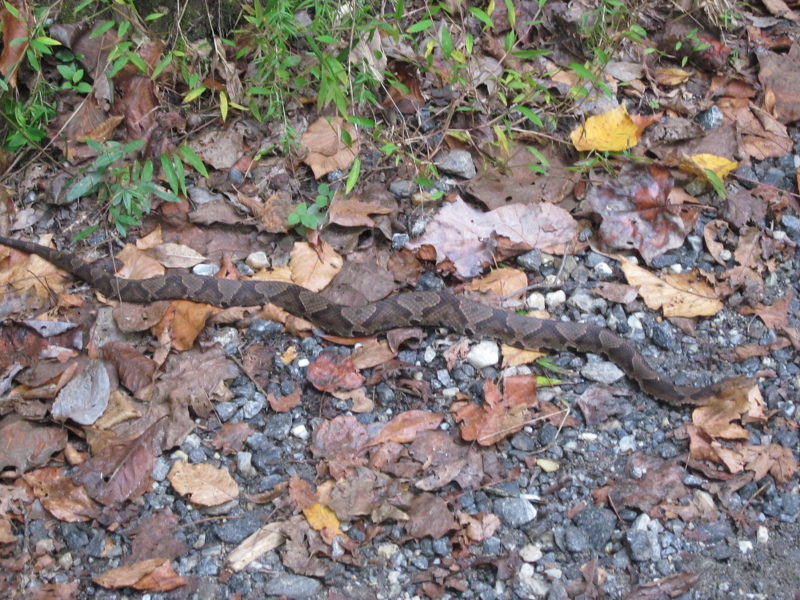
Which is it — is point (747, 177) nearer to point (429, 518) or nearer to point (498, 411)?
point (498, 411)

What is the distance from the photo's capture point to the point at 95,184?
183 inches

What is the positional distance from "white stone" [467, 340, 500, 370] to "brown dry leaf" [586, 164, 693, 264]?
3.67 feet

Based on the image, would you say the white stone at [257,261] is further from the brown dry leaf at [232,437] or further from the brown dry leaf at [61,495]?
the brown dry leaf at [61,495]

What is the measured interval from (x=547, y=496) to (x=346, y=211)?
2187 mm

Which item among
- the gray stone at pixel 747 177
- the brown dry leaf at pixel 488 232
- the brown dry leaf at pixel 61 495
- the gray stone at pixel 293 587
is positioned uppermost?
the gray stone at pixel 747 177

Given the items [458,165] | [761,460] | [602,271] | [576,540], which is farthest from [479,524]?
[458,165]

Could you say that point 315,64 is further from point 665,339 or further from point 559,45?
point 665,339

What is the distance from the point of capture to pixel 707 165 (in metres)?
5.01

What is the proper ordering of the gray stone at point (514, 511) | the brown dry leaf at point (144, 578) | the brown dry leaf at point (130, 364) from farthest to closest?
the brown dry leaf at point (130, 364)
the gray stone at point (514, 511)
the brown dry leaf at point (144, 578)

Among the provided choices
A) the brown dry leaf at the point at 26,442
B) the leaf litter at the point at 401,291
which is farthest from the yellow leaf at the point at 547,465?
the brown dry leaf at the point at 26,442

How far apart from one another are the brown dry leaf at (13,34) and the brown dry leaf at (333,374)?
8.85ft

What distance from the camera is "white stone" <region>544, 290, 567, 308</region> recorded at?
4.55 meters

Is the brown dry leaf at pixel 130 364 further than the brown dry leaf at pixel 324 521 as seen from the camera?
Yes

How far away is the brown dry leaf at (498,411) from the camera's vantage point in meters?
3.68
